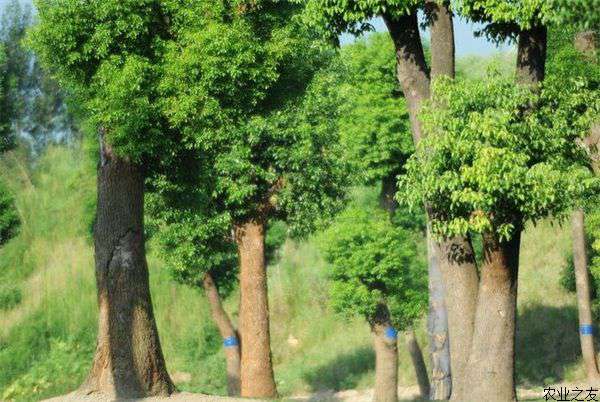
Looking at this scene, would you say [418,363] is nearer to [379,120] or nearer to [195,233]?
[195,233]

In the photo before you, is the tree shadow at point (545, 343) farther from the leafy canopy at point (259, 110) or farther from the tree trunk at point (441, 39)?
the tree trunk at point (441, 39)

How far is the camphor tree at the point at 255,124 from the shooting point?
1001 inches

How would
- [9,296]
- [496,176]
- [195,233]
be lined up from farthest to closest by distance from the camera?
[9,296]
[195,233]
[496,176]

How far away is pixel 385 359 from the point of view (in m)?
36.4

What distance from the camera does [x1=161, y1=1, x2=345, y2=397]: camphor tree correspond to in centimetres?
2544

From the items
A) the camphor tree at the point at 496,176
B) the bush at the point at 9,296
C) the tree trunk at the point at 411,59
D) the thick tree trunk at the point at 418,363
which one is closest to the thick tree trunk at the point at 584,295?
the thick tree trunk at the point at 418,363

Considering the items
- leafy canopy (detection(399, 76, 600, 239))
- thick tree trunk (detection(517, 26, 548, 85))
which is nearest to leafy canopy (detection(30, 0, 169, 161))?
leafy canopy (detection(399, 76, 600, 239))

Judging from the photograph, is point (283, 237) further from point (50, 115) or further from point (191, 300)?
point (50, 115)

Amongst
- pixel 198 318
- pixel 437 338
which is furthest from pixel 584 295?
pixel 198 318

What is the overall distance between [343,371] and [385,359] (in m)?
10.7

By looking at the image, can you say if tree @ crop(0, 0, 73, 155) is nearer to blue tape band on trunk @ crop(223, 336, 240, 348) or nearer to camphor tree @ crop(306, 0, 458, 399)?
blue tape band on trunk @ crop(223, 336, 240, 348)

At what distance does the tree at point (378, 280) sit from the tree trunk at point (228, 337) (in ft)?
13.4

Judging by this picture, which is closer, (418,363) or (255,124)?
(255,124)

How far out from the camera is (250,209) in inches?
1130
